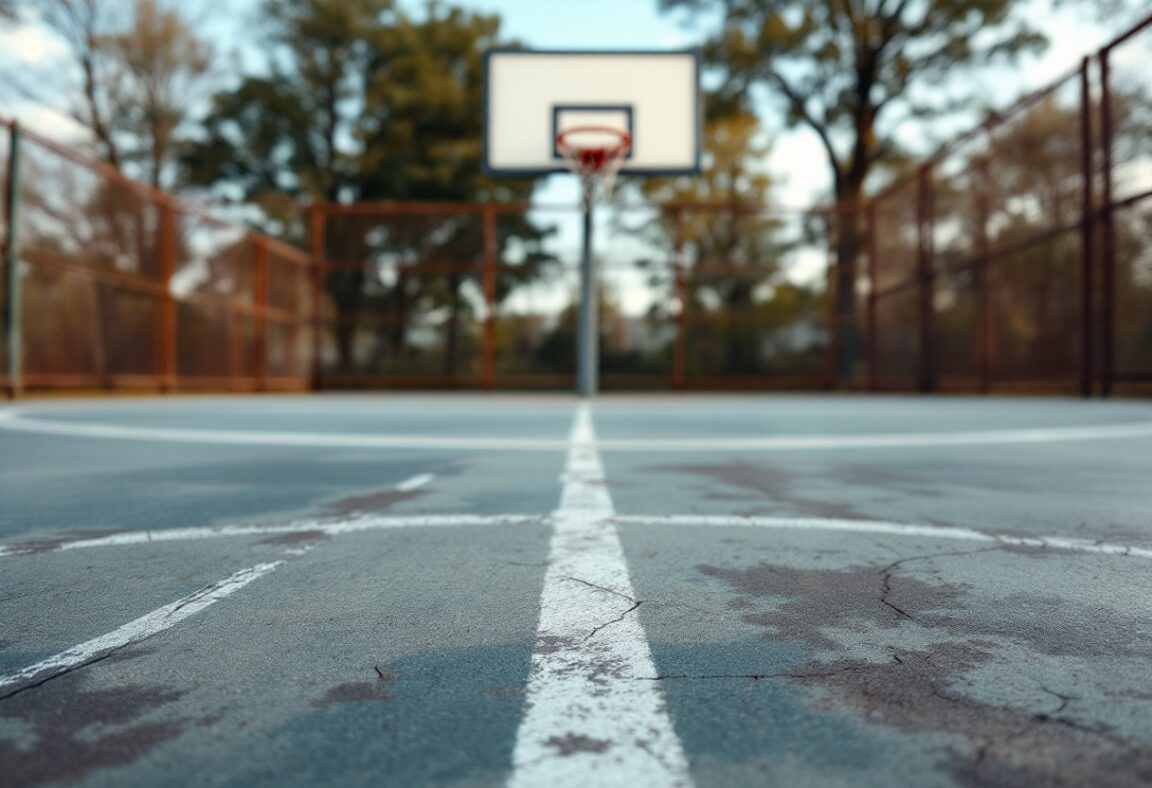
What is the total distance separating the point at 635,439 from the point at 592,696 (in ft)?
12.4

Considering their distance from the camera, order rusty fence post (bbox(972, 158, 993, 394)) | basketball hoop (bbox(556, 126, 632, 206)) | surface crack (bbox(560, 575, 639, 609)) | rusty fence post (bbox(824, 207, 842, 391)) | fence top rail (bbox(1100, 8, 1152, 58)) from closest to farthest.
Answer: surface crack (bbox(560, 575, 639, 609)), fence top rail (bbox(1100, 8, 1152, 58)), basketball hoop (bbox(556, 126, 632, 206)), rusty fence post (bbox(972, 158, 993, 394)), rusty fence post (bbox(824, 207, 842, 391))

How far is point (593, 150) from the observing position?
33.6 ft

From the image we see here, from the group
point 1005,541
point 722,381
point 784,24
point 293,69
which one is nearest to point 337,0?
point 293,69

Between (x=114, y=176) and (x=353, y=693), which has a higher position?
(x=114, y=176)

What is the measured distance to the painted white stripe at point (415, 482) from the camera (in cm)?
285

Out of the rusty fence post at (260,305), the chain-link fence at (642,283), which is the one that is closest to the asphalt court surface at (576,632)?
the chain-link fence at (642,283)

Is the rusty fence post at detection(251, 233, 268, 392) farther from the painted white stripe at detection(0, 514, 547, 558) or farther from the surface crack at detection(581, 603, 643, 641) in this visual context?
the surface crack at detection(581, 603, 643, 641)

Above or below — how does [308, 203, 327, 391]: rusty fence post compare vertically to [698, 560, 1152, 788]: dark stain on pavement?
above

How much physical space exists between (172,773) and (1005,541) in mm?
1806

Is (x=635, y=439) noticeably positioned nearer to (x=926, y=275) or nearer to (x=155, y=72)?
(x=926, y=275)

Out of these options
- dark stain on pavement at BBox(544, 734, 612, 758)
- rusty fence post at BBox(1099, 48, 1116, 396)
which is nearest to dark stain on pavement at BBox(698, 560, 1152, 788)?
dark stain on pavement at BBox(544, 734, 612, 758)

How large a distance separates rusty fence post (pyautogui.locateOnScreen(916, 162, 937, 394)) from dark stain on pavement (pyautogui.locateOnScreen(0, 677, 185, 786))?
12.9 metres

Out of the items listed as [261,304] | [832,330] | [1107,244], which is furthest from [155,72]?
[1107,244]

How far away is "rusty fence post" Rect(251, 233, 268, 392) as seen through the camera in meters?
14.0
